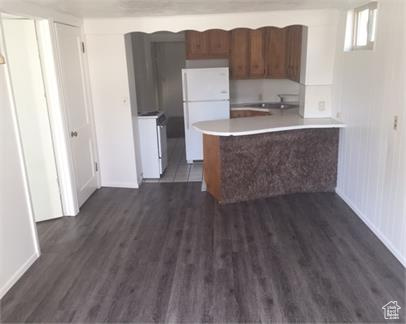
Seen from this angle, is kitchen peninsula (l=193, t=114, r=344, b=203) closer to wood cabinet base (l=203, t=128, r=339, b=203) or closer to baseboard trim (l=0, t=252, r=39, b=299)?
wood cabinet base (l=203, t=128, r=339, b=203)

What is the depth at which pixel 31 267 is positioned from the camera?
3008mm

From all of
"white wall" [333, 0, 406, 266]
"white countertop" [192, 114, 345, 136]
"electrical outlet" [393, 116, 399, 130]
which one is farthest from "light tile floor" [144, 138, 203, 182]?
"electrical outlet" [393, 116, 399, 130]

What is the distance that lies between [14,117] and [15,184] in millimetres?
517

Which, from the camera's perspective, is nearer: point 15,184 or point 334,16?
point 15,184

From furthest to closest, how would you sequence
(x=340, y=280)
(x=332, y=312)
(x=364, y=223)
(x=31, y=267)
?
(x=364, y=223) → (x=31, y=267) → (x=340, y=280) → (x=332, y=312)

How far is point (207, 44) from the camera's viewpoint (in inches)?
223

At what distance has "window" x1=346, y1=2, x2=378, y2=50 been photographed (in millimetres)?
3395

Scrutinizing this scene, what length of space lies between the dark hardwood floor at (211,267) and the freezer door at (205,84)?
6.44ft

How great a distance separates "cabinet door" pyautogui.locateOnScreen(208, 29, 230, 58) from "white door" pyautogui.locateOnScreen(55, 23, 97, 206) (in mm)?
2130

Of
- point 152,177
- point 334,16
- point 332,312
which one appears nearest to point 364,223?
point 332,312

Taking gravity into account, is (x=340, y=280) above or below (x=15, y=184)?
below

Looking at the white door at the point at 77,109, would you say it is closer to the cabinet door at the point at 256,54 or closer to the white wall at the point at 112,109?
the white wall at the point at 112,109

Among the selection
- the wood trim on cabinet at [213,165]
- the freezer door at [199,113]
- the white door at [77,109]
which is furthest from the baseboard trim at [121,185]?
the freezer door at [199,113]

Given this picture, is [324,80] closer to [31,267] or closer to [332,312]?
[332,312]
